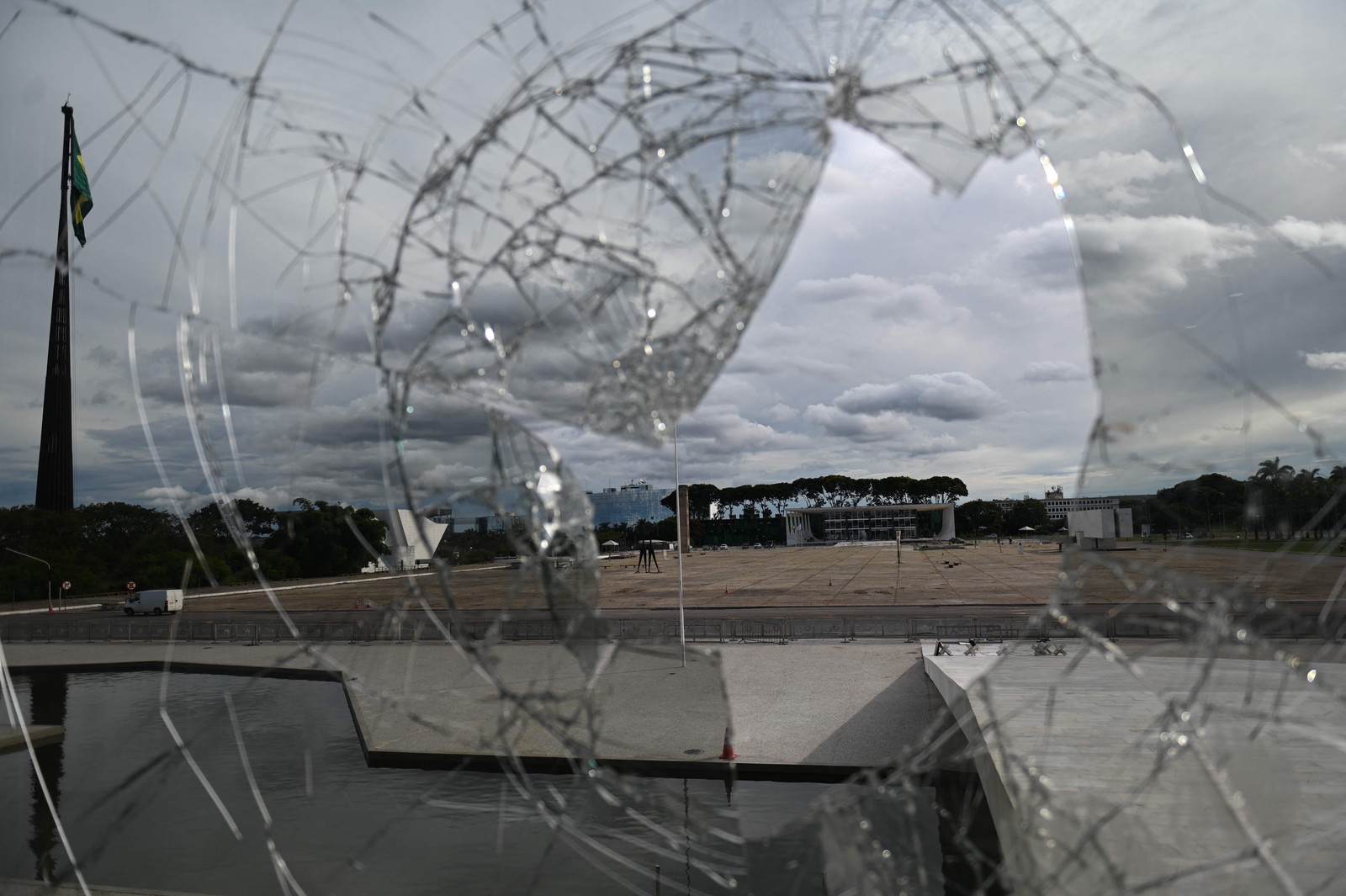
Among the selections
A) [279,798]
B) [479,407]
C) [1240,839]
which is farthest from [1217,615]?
[279,798]

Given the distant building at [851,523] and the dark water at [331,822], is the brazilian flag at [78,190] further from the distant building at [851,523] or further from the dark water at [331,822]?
the distant building at [851,523]

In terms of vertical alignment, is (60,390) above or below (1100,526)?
above

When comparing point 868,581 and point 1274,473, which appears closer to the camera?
point 1274,473

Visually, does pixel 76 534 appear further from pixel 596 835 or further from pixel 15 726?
pixel 596 835

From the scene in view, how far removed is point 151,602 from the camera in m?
19.0

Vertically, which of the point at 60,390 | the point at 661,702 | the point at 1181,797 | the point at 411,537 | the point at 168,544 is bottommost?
the point at 661,702

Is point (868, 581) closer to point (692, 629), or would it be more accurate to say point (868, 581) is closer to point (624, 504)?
point (692, 629)

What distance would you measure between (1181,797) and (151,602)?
70.1 feet

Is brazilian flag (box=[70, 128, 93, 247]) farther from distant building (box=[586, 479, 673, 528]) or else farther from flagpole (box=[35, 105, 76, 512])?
distant building (box=[586, 479, 673, 528])

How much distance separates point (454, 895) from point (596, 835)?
44.6 inches

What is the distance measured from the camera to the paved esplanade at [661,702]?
271 centimetres

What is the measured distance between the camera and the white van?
18.3 metres

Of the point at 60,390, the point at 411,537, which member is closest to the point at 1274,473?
the point at 411,537

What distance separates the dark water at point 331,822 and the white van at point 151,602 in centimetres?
796
